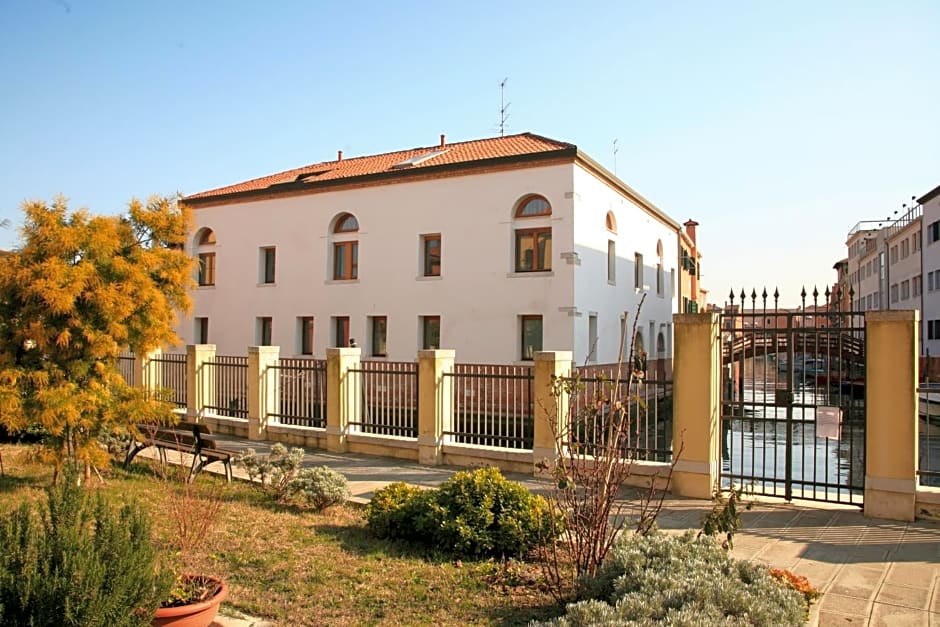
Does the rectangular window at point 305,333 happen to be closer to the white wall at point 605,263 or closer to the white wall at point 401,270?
the white wall at point 401,270

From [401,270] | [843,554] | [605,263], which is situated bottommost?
[843,554]

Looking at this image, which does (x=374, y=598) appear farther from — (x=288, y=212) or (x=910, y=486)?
(x=288, y=212)

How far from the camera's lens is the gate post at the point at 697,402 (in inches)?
324

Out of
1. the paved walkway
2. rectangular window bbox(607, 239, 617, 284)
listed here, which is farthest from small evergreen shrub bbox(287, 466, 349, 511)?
rectangular window bbox(607, 239, 617, 284)

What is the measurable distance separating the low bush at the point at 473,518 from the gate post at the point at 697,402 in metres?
2.95

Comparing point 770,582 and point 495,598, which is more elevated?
point 770,582

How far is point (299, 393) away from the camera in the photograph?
44.3 ft

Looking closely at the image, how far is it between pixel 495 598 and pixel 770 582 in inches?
77.9

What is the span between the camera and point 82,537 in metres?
3.52

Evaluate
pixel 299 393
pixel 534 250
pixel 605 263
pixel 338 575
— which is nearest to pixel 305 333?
pixel 534 250

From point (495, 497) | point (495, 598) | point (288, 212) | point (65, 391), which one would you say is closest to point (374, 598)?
point (495, 598)

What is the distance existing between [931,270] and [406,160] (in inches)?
1271

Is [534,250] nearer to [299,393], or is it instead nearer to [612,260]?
[612,260]

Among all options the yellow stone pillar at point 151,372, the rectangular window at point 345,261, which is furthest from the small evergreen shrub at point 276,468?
the rectangular window at point 345,261
